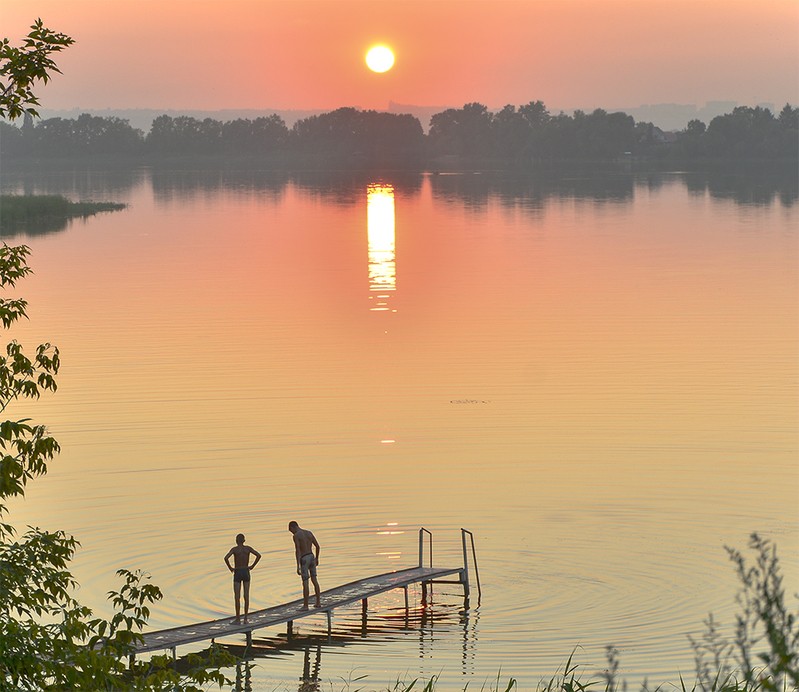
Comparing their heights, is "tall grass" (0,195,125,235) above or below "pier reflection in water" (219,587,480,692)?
above

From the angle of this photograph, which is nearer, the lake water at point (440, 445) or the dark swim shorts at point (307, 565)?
the dark swim shorts at point (307, 565)

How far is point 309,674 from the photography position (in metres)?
24.6

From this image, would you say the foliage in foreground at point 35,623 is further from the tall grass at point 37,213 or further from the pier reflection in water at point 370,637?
the tall grass at point 37,213

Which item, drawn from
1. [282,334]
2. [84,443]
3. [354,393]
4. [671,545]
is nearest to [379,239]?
[282,334]

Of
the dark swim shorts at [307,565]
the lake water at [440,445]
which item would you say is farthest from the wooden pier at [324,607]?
the dark swim shorts at [307,565]

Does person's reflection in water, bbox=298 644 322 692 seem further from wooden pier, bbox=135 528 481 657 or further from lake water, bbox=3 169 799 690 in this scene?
wooden pier, bbox=135 528 481 657

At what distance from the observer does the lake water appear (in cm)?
2722

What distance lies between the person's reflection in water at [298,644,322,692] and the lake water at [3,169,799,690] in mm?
73

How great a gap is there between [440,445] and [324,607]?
1445 cm

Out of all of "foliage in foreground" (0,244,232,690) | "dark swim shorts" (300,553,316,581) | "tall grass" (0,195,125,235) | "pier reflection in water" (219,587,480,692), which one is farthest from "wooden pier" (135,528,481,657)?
"tall grass" (0,195,125,235)

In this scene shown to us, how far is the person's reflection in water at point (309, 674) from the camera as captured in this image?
23.9 m

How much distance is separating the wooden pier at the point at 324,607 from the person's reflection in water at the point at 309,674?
28.9 inches

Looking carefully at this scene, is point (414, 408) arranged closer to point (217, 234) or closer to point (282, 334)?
point (282, 334)

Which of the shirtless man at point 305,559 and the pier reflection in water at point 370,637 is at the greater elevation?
the shirtless man at point 305,559
